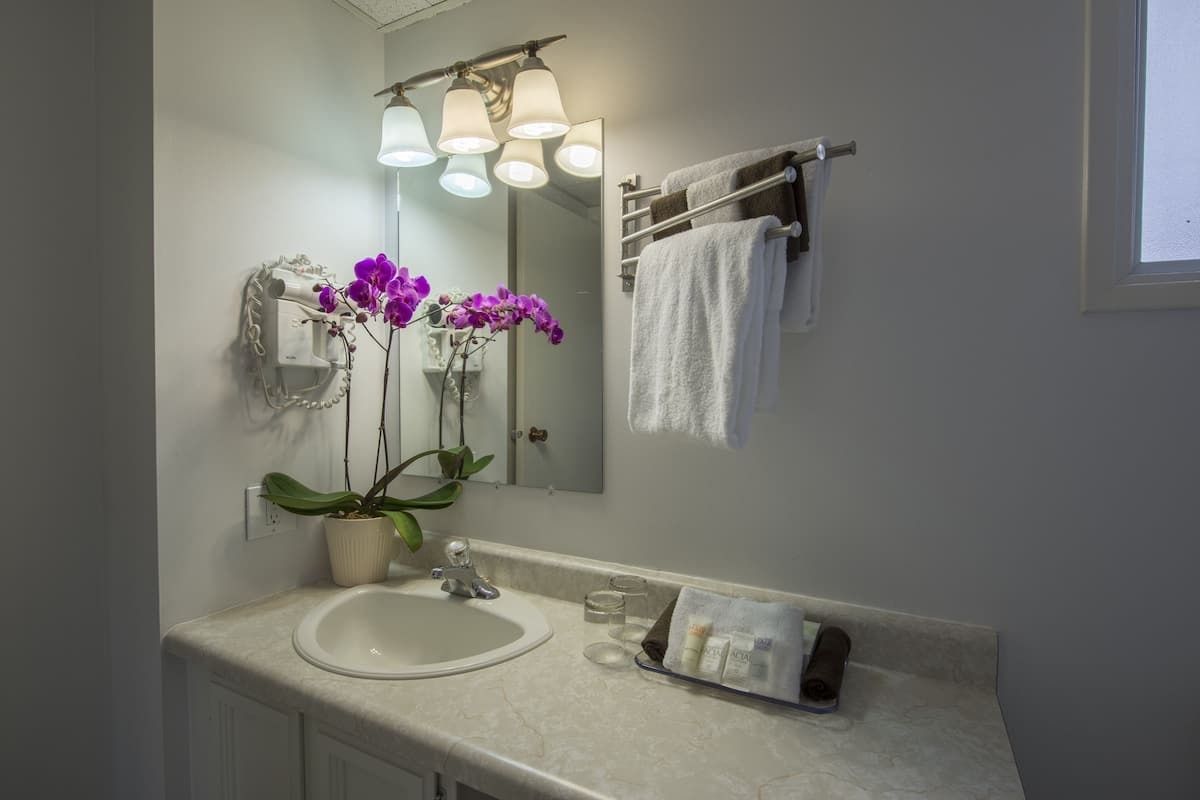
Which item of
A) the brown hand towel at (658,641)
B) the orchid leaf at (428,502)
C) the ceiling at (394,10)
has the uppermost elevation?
the ceiling at (394,10)

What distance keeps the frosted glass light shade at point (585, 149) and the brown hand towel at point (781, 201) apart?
44 cm

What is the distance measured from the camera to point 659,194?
1.19 metres

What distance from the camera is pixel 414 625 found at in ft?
4.28

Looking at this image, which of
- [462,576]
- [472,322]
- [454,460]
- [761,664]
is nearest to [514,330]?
[472,322]

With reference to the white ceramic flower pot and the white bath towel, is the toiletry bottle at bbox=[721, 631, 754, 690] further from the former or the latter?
the white ceramic flower pot

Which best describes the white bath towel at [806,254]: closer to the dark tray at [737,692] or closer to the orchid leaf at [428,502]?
the dark tray at [737,692]

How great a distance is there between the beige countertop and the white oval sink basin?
0.42 feet

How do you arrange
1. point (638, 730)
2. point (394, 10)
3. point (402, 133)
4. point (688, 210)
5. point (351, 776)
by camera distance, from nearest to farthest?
1. point (638, 730)
2. point (351, 776)
3. point (688, 210)
4. point (402, 133)
5. point (394, 10)

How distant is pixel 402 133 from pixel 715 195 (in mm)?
811

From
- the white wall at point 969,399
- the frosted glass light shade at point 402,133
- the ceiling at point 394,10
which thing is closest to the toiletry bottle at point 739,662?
the white wall at point 969,399

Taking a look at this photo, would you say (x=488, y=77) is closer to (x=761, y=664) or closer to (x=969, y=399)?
(x=969, y=399)

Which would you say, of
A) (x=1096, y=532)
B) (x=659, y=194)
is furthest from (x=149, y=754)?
(x=1096, y=532)

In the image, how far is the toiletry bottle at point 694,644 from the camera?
3.08 ft

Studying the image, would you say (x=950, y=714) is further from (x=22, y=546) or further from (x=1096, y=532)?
(x=22, y=546)
